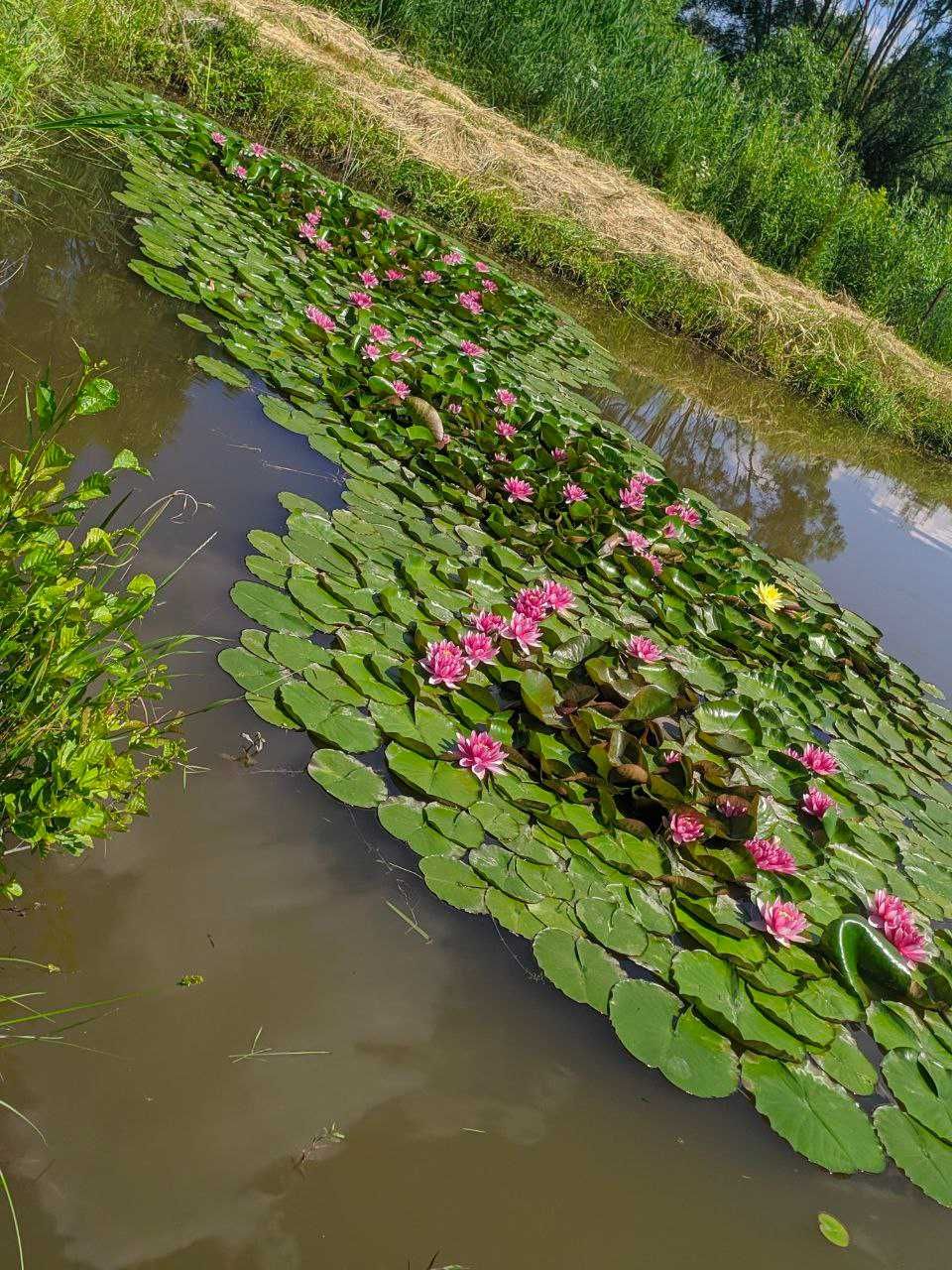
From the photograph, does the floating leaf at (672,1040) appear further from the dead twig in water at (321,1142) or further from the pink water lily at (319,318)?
the pink water lily at (319,318)

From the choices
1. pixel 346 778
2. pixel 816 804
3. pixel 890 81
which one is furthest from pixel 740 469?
pixel 890 81

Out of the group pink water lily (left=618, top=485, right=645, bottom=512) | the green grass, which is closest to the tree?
the green grass

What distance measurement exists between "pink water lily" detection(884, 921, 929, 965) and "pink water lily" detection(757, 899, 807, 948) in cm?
27

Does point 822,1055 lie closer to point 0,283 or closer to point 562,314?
point 0,283

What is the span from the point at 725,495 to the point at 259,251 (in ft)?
9.54

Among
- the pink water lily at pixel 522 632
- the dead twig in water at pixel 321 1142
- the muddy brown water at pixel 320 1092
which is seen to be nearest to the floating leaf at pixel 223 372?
the muddy brown water at pixel 320 1092

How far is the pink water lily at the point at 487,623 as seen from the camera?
2.37m

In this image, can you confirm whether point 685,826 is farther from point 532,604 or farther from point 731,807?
point 532,604

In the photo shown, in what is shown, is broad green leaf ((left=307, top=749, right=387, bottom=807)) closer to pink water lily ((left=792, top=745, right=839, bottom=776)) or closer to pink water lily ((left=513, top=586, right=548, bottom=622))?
pink water lily ((left=513, top=586, right=548, bottom=622))

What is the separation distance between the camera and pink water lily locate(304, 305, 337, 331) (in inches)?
151

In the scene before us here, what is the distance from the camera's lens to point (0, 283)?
9.78 feet

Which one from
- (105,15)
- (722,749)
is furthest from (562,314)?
(722,749)

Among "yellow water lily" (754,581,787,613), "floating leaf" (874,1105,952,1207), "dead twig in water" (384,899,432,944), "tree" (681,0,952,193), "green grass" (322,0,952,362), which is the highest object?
"tree" (681,0,952,193)

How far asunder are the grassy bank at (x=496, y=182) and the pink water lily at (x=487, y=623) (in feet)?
15.8
